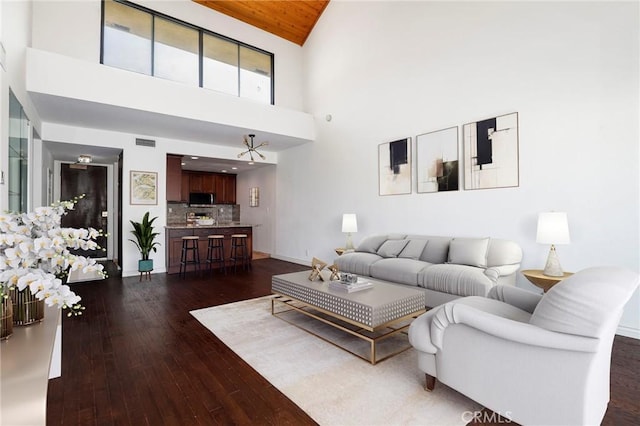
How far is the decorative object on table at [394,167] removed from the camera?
5121mm

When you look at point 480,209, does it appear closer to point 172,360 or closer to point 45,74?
point 172,360

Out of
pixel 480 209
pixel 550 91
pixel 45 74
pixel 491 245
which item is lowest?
pixel 491 245

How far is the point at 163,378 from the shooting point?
2.35m

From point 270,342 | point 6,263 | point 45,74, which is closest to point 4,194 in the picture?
point 45,74

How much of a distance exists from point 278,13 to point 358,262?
5656 mm

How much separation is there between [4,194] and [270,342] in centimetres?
288

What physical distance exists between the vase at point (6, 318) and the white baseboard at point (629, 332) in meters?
4.73

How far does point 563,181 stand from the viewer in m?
3.51

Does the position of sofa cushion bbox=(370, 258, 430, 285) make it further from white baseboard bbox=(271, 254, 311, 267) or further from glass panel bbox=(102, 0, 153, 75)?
glass panel bbox=(102, 0, 153, 75)

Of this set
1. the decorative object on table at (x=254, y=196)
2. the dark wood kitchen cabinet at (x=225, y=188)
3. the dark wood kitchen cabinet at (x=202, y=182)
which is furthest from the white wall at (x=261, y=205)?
the dark wood kitchen cabinet at (x=202, y=182)

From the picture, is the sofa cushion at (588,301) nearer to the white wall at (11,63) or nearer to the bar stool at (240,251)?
the white wall at (11,63)

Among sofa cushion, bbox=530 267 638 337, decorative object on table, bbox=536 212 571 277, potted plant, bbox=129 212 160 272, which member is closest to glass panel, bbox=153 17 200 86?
potted plant, bbox=129 212 160 272

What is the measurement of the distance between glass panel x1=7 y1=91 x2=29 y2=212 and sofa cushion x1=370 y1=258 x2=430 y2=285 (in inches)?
167

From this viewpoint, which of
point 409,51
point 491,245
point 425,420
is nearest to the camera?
point 425,420
